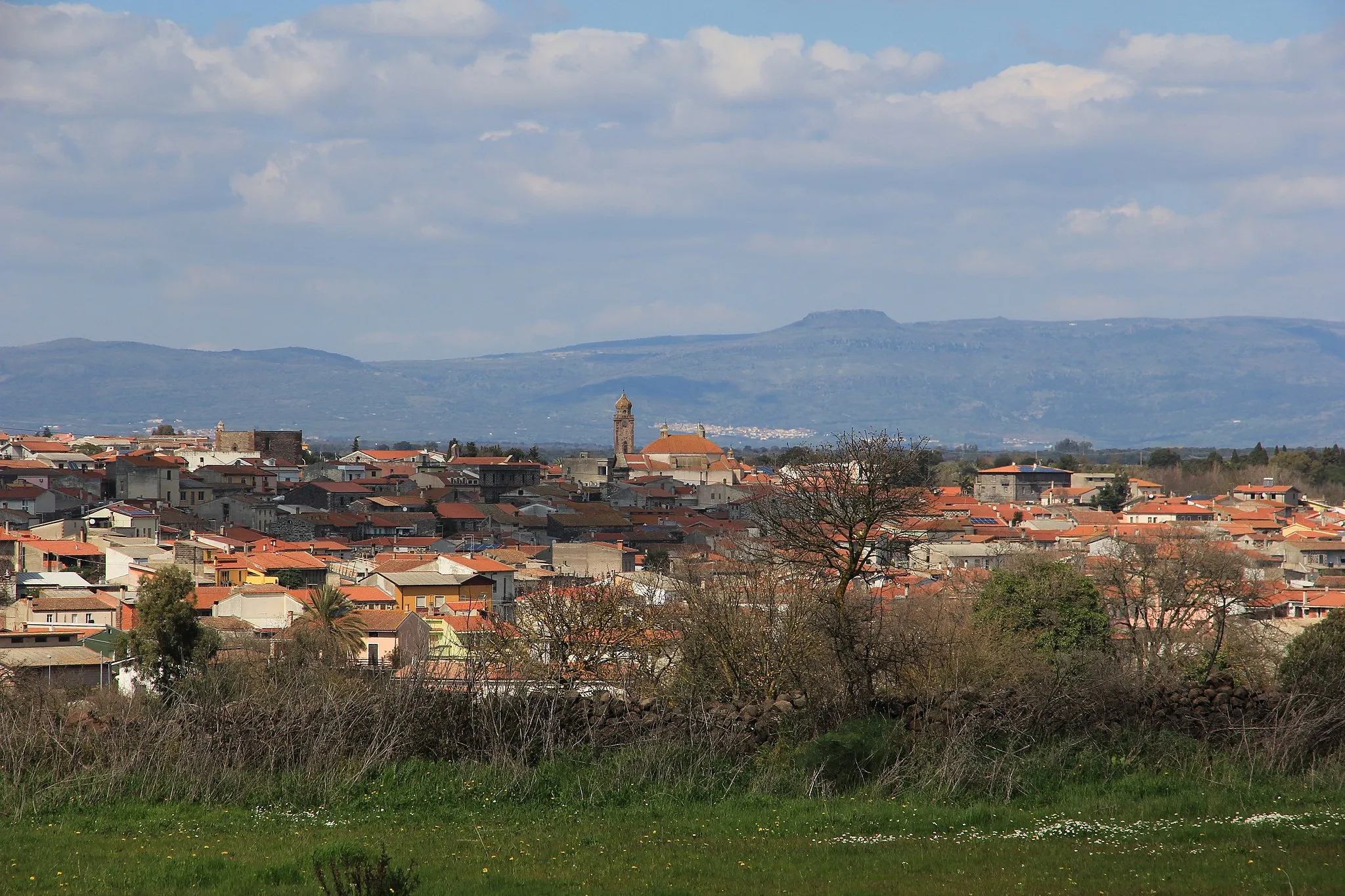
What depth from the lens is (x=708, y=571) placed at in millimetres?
24750

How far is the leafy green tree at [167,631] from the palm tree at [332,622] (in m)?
1.99

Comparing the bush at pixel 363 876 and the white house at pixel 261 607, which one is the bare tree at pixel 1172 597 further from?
the white house at pixel 261 607

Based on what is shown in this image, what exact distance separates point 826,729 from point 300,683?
4.31m

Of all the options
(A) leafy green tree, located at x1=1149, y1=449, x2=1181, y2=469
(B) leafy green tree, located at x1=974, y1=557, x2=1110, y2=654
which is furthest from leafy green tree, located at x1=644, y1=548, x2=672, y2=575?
(A) leafy green tree, located at x1=1149, y1=449, x2=1181, y2=469

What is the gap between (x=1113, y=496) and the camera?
93625mm

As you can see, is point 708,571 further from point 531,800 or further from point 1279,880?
point 1279,880

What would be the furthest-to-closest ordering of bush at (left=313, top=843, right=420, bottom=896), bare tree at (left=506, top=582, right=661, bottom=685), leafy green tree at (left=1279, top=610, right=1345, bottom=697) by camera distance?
bare tree at (left=506, top=582, right=661, bottom=685) < leafy green tree at (left=1279, top=610, right=1345, bottom=697) < bush at (left=313, top=843, right=420, bottom=896)

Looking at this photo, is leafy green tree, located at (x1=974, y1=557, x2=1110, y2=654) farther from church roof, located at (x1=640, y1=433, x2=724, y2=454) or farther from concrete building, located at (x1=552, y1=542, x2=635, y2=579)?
church roof, located at (x1=640, y1=433, x2=724, y2=454)

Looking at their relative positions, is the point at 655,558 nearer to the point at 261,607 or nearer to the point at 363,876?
the point at 261,607

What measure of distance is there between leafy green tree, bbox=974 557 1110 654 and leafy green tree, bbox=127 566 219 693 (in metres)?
12.8

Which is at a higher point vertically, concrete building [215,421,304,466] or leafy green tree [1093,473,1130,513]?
concrete building [215,421,304,466]

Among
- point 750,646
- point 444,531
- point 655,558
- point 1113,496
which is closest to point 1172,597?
point 750,646

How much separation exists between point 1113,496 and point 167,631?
251ft

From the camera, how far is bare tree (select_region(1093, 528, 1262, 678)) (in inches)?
1006
